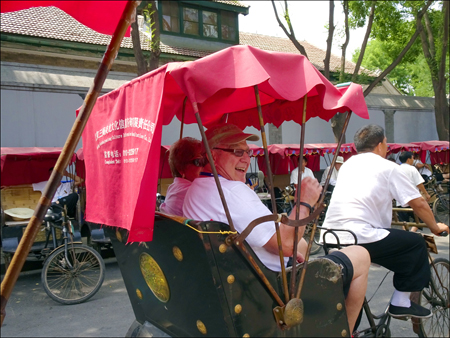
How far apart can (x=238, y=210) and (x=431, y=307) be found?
2.32 m

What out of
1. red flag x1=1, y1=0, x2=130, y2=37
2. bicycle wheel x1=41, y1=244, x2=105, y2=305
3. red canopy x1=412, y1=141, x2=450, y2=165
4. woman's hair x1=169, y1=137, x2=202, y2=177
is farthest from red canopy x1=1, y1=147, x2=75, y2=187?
red canopy x1=412, y1=141, x2=450, y2=165

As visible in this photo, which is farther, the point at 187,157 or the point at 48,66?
the point at 48,66

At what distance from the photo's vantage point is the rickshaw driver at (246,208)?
88.4 inches

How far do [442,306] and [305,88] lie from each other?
8.64ft

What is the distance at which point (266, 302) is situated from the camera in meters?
2.10

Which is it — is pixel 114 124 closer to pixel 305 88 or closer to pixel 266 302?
pixel 305 88

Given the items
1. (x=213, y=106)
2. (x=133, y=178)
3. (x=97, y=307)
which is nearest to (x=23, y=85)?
(x=97, y=307)

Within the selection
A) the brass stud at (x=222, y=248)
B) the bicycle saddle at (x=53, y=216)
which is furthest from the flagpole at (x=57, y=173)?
the bicycle saddle at (x=53, y=216)

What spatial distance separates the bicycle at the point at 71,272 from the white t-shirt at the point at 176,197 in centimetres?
318

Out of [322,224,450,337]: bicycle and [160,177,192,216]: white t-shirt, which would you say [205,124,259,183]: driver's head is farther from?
[322,224,450,337]: bicycle

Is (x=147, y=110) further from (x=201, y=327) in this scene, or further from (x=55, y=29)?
(x=55, y=29)

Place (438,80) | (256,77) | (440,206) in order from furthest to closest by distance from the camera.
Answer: (438,80) → (440,206) → (256,77)

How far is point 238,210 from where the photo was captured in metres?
2.26

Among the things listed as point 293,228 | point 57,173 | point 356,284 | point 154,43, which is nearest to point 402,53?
point 154,43
